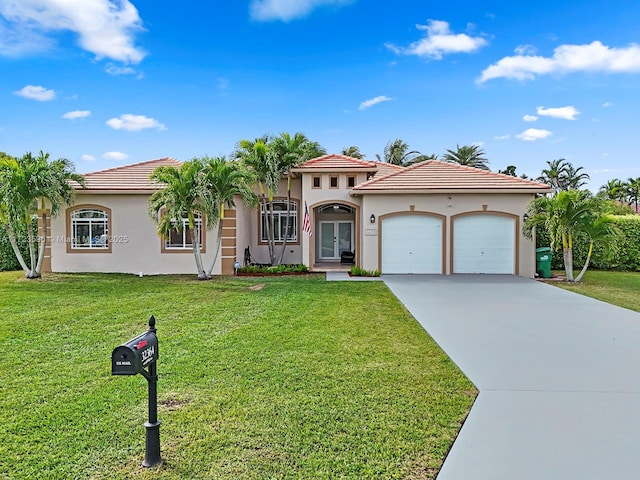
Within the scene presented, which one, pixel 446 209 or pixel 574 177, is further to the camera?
pixel 574 177

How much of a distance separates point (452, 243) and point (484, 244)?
129 cm

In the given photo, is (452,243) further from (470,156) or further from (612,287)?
(470,156)

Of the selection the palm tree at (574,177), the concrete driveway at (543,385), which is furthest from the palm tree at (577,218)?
the palm tree at (574,177)

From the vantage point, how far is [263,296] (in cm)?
1223

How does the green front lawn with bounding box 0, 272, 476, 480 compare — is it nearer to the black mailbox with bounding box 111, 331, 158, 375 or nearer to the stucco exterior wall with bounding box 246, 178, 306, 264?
the black mailbox with bounding box 111, 331, 158, 375

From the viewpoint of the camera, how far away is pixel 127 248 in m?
17.8

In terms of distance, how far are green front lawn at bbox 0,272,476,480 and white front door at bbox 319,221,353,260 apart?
1260 cm

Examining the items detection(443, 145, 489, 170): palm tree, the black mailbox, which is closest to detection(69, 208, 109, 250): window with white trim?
the black mailbox

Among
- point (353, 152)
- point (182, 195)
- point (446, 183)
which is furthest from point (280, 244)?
point (353, 152)

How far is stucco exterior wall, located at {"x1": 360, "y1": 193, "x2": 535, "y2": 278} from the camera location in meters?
17.4

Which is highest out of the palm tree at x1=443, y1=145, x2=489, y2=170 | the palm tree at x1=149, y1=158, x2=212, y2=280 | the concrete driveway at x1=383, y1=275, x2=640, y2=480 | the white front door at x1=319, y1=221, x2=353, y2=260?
the palm tree at x1=443, y1=145, x2=489, y2=170

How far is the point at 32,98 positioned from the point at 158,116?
5722 millimetres

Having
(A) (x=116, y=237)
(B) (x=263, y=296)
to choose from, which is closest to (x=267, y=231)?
(A) (x=116, y=237)

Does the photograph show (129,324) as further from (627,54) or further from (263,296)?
(627,54)
